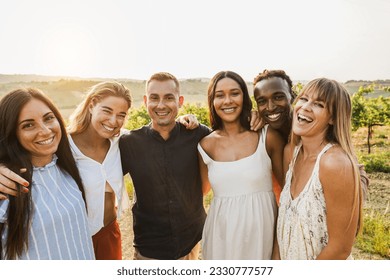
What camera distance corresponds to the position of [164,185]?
7.54 feet

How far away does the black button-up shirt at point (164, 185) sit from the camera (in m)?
2.30

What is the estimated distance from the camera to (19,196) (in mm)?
1541

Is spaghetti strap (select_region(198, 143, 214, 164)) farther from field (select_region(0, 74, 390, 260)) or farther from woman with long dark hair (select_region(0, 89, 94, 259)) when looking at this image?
woman with long dark hair (select_region(0, 89, 94, 259))

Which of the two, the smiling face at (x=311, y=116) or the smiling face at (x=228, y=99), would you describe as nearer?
the smiling face at (x=311, y=116)

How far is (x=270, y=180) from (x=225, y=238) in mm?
452

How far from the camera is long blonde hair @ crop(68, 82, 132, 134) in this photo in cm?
218

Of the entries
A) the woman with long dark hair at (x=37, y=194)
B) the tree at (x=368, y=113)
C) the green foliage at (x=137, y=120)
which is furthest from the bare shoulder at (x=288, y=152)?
the tree at (x=368, y=113)

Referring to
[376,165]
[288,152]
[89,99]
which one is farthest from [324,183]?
[376,165]

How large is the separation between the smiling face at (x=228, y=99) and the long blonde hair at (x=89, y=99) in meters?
0.60

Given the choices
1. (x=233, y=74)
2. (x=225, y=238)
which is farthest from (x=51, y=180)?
(x=233, y=74)

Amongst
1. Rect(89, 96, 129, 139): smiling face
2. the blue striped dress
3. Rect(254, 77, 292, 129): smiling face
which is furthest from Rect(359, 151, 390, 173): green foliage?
the blue striped dress

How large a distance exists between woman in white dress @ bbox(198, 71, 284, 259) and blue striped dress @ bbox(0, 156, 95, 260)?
797 millimetres

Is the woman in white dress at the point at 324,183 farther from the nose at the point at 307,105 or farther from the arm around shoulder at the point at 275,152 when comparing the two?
the arm around shoulder at the point at 275,152

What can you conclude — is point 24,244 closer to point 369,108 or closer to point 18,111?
point 18,111
